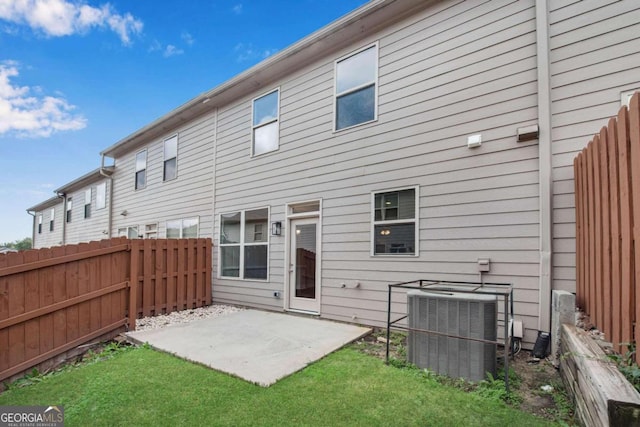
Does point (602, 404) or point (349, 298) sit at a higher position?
point (602, 404)

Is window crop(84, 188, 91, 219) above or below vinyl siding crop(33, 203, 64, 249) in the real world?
above

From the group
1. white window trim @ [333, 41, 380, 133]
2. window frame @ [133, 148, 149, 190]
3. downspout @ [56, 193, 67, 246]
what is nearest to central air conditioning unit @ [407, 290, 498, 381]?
white window trim @ [333, 41, 380, 133]

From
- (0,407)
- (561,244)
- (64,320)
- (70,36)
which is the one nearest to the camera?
(0,407)

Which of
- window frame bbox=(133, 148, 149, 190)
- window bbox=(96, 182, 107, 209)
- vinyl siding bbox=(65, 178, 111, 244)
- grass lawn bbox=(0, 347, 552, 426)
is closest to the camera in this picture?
grass lawn bbox=(0, 347, 552, 426)

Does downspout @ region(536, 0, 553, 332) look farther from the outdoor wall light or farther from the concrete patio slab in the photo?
the outdoor wall light

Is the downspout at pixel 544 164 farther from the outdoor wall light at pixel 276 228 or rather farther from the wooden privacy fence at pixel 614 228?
the outdoor wall light at pixel 276 228

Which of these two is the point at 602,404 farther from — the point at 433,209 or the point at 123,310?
the point at 123,310

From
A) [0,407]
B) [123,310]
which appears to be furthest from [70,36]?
[0,407]

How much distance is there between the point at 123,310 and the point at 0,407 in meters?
2.33

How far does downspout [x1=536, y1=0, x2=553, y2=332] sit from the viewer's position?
11.6 ft

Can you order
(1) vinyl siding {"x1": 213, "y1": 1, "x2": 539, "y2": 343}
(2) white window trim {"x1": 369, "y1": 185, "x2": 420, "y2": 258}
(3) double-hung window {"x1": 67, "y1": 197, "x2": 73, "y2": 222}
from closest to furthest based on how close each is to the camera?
(1) vinyl siding {"x1": 213, "y1": 1, "x2": 539, "y2": 343}
(2) white window trim {"x1": 369, "y1": 185, "x2": 420, "y2": 258}
(3) double-hung window {"x1": 67, "y1": 197, "x2": 73, "y2": 222}

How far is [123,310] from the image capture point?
16.4ft

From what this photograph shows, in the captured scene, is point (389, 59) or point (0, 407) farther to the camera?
point (389, 59)

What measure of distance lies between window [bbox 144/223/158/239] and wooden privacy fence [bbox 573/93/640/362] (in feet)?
34.1
